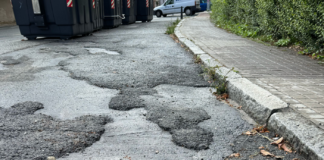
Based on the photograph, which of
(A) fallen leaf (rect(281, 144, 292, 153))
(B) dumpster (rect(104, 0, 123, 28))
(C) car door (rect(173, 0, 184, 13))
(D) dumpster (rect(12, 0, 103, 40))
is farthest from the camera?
(C) car door (rect(173, 0, 184, 13))

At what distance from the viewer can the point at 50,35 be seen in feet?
29.5

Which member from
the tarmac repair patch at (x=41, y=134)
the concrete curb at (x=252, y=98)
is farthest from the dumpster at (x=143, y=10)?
the tarmac repair patch at (x=41, y=134)

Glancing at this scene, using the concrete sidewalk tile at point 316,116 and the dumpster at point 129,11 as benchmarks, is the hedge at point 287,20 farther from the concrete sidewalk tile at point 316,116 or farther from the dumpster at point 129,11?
the dumpster at point 129,11

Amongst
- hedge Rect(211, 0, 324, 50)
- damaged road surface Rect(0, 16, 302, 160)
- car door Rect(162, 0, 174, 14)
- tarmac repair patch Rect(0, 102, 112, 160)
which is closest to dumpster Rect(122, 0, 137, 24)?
hedge Rect(211, 0, 324, 50)

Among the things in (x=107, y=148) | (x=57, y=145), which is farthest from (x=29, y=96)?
(x=107, y=148)

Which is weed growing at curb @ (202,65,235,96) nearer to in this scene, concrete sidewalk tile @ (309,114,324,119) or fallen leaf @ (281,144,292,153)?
concrete sidewalk tile @ (309,114,324,119)

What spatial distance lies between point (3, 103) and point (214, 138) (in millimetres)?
2568

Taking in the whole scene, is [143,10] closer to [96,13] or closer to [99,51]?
[96,13]

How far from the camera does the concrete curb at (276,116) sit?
2098mm

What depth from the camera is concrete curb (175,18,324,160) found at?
2.10 m

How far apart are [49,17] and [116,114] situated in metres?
7.04

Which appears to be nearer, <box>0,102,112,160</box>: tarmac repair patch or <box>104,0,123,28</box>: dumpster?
<box>0,102,112,160</box>: tarmac repair patch

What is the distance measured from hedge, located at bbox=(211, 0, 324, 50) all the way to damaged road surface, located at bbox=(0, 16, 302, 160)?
246cm

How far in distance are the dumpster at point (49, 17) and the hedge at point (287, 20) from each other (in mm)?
5745
